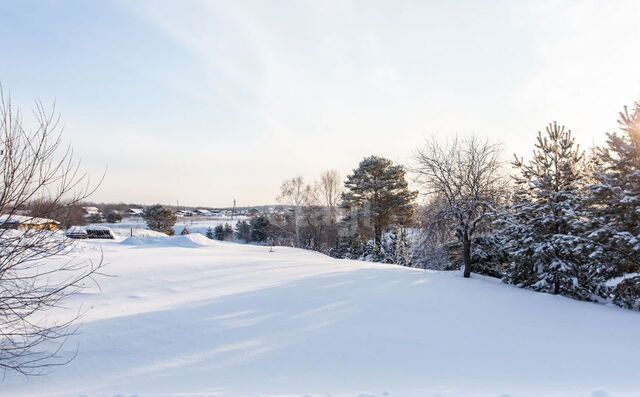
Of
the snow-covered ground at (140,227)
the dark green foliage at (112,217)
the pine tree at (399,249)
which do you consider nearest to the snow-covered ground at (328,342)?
the pine tree at (399,249)

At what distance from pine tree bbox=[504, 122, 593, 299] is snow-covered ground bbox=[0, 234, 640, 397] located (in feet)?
→ 5.76

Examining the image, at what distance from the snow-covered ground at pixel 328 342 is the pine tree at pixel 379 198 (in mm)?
22009

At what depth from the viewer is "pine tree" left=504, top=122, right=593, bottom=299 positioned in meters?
12.2

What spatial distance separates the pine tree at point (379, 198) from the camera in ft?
108

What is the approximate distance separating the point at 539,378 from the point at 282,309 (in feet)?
15.7

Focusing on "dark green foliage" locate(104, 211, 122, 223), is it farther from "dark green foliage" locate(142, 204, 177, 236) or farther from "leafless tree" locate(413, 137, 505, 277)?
"leafless tree" locate(413, 137, 505, 277)

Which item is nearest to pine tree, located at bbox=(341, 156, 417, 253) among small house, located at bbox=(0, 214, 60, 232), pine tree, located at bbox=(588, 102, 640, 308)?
pine tree, located at bbox=(588, 102, 640, 308)

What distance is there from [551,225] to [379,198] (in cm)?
2113

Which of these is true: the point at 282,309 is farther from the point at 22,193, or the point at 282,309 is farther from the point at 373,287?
the point at 22,193

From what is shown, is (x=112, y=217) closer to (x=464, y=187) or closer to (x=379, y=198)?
(x=379, y=198)

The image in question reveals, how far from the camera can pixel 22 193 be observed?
4.70 m

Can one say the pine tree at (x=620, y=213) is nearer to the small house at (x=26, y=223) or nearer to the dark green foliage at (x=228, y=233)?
the small house at (x=26, y=223)

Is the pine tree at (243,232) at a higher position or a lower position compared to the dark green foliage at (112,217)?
lower

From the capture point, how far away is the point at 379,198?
1331 inches
